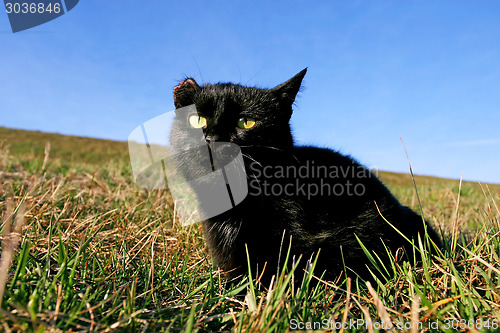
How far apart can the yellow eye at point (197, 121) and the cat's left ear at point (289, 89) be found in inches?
25.1

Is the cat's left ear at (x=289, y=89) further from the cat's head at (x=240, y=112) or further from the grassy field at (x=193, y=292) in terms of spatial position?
the grassy field at (x=193, y=292)

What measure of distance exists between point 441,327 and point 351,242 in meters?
0.91

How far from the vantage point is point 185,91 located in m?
2.57

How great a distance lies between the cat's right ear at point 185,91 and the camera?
2.56 m

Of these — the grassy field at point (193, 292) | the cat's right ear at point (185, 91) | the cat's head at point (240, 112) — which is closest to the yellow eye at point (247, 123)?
the cat's head at point (240, 112)

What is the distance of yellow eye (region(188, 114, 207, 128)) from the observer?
7.86 feet

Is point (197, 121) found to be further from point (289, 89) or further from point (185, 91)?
point (289, 89)

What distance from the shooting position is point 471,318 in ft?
4.72

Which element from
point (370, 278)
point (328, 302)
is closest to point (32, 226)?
point (328, 302)

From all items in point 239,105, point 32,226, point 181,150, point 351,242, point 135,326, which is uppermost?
point 239,105

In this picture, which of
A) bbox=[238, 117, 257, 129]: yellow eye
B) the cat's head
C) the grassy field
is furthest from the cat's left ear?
the grassy field

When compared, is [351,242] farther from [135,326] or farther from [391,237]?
[135,326]

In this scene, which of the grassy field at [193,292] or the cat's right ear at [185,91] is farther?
the cat's right ear at [185,91]

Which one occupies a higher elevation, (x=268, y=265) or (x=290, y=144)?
(x=290, y=144)
